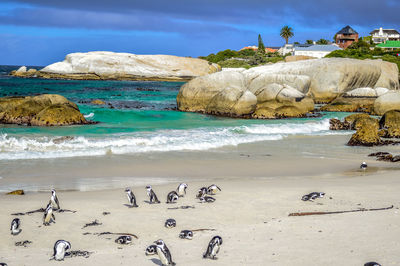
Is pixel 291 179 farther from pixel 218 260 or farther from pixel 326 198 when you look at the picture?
pixel 218 260

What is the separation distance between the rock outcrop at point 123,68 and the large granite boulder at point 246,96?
45436mm

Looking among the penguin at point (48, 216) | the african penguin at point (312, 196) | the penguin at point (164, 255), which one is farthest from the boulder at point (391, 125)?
the penguin at point (164, 255)

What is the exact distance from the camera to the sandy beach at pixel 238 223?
6.32m

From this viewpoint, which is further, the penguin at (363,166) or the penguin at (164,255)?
the penguin at (363,166)

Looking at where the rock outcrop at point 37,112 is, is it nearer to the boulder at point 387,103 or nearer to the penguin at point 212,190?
the penguin at point 212,190

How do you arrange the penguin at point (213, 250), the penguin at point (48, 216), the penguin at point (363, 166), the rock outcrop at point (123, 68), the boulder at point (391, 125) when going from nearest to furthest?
the penguin at point (213, 250) → the penguin at point (48, 216) → the penguin at point (363, 166) → the boulder at point (391, 125) → the rock outcrop at point (123, 68)

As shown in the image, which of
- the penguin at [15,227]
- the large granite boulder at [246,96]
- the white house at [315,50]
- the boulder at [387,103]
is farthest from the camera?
the white house at [315,50]

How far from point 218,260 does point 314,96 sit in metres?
29.3

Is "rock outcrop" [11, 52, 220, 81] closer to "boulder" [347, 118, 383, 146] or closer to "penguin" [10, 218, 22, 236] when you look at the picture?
"boulder" [347, 118, 383, 146]

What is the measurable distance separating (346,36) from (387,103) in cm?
9311

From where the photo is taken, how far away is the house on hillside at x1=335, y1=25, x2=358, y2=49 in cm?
11388

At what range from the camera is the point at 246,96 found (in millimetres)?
27734

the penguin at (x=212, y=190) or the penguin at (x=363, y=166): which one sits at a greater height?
the penguin at (x=363, y=166)

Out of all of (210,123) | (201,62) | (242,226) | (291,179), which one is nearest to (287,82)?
(210,123)
